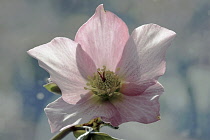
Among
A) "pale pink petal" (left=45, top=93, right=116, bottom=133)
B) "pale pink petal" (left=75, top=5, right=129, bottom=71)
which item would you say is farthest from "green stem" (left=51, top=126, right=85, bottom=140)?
"pale pink petal" (left=75, top=5, right=129, bottom=71)

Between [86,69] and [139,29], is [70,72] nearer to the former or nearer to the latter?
[86,69]

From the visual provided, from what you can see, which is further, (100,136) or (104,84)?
(104,84)

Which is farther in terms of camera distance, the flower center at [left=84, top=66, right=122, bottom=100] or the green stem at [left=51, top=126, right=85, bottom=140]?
the flower center at [left=84, top=66, right=122, bottom=100]

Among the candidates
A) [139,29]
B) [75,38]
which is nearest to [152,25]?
[139,29]

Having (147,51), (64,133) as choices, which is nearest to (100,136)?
(64,133)

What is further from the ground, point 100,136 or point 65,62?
point 65,62

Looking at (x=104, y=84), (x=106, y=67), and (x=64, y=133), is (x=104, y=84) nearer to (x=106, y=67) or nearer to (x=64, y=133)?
(x=106, y=67)

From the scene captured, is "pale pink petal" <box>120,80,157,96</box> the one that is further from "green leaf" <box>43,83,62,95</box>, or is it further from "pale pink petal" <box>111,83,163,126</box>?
"green leaf" <box>43,83,62,95</box>

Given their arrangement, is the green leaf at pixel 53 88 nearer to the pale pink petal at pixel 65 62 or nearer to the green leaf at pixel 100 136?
the pale pink petal at pixel 65 62
